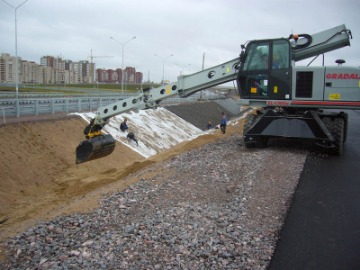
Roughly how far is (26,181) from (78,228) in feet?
31.1

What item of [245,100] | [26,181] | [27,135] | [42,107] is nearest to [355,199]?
Answer: [245,100]

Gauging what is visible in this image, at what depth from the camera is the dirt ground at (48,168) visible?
1136 cm

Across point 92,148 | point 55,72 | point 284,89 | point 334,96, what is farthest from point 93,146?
point 55,72

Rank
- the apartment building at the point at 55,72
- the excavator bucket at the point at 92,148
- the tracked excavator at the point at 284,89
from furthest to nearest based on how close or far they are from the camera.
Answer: the apartment building at the point at 55,72 → the tracked excavator at the point at 284,89 → the excavator bucket at the point at 92,148

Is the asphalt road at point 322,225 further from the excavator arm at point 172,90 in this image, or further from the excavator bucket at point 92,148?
the excavator bucket at point 92,148

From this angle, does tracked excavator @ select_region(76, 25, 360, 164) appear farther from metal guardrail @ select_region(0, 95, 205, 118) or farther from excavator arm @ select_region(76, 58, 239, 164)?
metal guardrail @ select_region(0, 95, 205, 118)

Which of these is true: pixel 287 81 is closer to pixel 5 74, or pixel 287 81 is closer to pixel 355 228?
pixel 355 228

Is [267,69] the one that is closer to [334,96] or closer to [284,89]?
[284,89]

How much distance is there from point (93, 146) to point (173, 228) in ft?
19.6

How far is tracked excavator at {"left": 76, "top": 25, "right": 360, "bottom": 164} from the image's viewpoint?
431 inches

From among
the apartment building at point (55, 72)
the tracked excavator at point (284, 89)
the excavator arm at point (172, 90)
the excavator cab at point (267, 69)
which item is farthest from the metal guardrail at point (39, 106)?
the apartment building at point (55, 72)

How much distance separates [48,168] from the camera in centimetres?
1555

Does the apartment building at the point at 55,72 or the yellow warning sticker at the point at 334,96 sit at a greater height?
the apartment building at the point at 55,72

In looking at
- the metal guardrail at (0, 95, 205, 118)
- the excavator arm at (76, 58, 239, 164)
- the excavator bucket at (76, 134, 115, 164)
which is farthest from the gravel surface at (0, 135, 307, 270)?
the metal guardrail at (0, 95, 205, 118)
